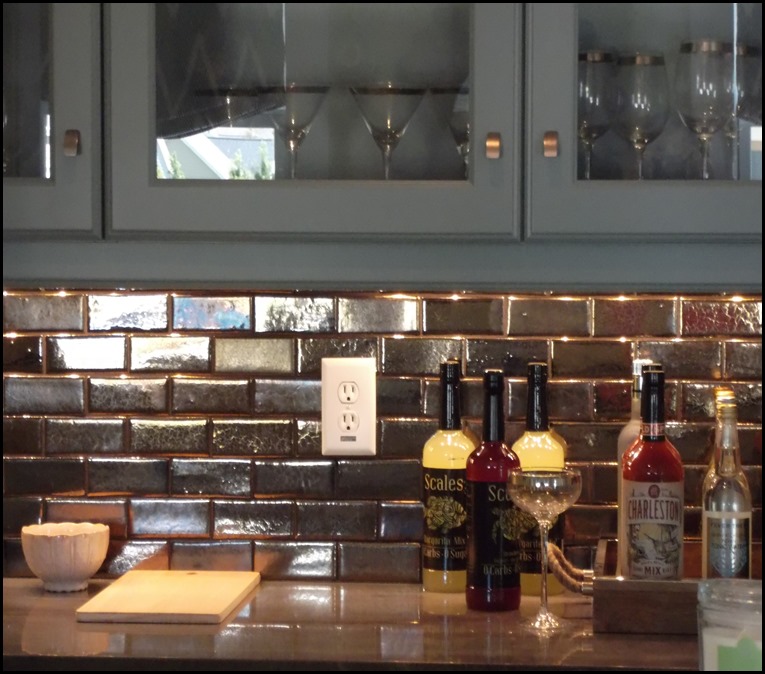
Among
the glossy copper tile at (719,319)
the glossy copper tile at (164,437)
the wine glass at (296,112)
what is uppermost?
the wine glass at (296,112)

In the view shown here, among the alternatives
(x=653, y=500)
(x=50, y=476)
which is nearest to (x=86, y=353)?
(x=50, y=476)

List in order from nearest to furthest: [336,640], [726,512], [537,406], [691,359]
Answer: [336,640], [726,512], [537,406], [691,359]

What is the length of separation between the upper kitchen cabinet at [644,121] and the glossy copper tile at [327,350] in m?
0.41

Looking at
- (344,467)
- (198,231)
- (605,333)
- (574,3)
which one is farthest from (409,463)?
(574,3)

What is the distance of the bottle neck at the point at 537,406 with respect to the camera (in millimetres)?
1652

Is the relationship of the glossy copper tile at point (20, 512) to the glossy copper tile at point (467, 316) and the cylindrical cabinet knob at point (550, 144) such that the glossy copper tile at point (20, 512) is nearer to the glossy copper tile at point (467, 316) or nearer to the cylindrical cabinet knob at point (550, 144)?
the glossy copper tile at point (467, 316)

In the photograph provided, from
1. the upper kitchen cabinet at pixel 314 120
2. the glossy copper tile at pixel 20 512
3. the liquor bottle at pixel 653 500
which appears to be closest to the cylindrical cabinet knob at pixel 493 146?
the upper kitchen cabinet at pixel 314 120

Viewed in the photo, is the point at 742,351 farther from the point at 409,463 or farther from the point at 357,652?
the point at 357,652

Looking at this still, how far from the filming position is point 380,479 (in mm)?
1832

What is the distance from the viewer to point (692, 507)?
1.79 m

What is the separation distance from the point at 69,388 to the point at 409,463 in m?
0.55

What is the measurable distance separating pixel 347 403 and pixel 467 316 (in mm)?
230

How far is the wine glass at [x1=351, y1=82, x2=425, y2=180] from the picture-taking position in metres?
1.56

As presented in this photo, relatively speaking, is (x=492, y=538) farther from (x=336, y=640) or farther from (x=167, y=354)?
(x=167, y=354)
